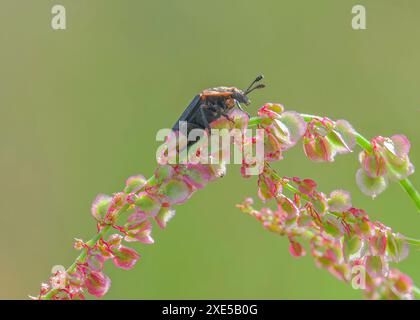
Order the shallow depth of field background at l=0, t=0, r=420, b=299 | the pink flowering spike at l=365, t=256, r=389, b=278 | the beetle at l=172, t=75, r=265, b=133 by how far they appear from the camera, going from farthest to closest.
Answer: the shallow depth of field background at l=0, t=0, r=420, b=299 → the beetle at l=172, t=75, r=265, b=133 → the pink flowering spike at l=365, t=256, r=389, b=278

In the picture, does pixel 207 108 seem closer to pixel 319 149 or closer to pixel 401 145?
pixel 319 149

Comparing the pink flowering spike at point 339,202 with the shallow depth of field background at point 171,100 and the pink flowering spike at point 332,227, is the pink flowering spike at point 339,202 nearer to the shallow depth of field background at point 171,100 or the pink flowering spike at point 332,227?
the pink flowering spike at point 332,227

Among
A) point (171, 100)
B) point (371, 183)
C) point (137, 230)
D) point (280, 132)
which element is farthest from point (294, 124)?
point (171, 100)

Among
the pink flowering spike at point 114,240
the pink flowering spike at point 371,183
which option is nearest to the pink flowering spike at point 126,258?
the pink flowering spike at point 114,240

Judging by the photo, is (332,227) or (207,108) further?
(207,108)

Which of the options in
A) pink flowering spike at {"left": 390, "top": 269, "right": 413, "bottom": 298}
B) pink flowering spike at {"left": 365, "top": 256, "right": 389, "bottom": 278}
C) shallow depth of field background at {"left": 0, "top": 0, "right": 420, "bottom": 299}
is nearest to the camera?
pink flowering spike at {"left": 390, "top": 269, "right": 413, "bottom": 298}

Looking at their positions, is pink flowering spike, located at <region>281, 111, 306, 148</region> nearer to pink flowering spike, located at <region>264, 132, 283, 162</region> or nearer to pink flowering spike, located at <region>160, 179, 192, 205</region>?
pink flowering spike, located at <region>264, 132, 283, 162</region>

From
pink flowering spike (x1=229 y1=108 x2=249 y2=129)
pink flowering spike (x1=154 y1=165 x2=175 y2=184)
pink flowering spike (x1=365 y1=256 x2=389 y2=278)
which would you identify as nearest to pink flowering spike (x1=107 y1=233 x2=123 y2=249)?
pink flowering spike (x1=154 y1=165 x2=175 y2=184)
